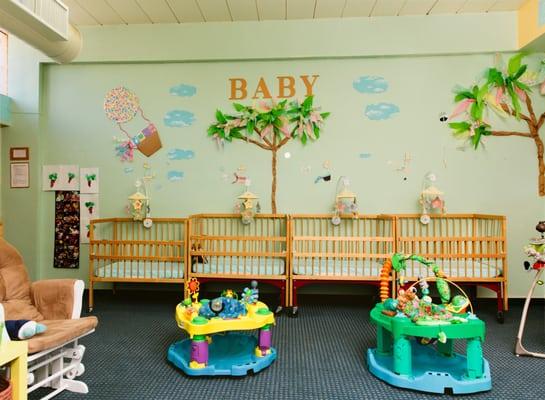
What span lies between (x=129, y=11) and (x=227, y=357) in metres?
3.74

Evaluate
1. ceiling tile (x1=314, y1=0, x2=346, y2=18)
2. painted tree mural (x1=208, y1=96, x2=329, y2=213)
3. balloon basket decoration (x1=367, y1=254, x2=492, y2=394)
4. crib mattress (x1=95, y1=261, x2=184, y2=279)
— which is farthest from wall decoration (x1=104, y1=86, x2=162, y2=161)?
balloon basket decoration (x1=367, y1=254, x2=492, y2=394)

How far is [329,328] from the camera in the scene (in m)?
3.54

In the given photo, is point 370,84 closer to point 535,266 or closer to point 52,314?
point 535,266

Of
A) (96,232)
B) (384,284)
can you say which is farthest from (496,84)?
(96,232)

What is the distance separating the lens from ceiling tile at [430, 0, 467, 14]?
163 inches

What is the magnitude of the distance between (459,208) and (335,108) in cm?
179

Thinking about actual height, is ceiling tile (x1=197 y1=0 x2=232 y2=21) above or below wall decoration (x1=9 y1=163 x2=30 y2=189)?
above

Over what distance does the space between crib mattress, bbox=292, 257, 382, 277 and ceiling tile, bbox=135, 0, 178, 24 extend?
9.90 ft

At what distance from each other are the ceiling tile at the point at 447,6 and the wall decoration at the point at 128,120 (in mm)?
3386

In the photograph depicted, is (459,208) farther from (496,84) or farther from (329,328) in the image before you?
(329,328)

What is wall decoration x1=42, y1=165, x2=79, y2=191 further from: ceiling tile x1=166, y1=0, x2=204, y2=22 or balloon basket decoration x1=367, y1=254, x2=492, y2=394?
balloon basket decoration x1=367, y1=254, x2=492, y2=394

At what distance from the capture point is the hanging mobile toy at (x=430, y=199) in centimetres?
433

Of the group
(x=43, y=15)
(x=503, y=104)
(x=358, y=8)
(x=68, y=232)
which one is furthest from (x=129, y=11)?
(x=503, y=104)

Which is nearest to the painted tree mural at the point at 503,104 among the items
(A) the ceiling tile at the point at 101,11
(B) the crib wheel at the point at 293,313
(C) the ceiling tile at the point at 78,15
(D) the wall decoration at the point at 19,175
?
(B) the crib wheel at the point at 293,313
